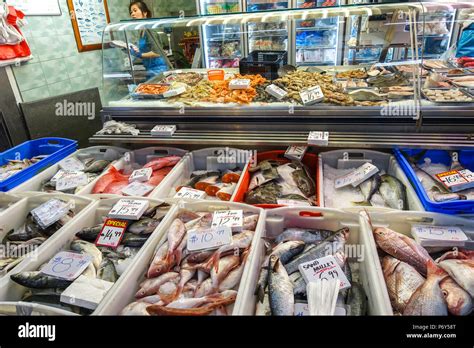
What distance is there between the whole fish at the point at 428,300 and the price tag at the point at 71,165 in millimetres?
2631

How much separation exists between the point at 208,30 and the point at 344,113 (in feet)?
15.5

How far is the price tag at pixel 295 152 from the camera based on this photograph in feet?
8.38

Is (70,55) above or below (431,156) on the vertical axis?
above

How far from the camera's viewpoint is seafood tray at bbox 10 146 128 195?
2476 mm

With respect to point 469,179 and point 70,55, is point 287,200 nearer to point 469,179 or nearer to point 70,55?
point 469,179

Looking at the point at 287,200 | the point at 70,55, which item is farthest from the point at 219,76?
the point at 70,55

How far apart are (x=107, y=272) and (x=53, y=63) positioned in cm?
444

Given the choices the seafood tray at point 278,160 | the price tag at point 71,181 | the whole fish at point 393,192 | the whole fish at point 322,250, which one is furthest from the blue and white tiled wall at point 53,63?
the whole fish at point 393,192

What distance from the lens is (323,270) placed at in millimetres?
1580

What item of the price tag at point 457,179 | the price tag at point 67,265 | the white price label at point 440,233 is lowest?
the price tag at point 67,265

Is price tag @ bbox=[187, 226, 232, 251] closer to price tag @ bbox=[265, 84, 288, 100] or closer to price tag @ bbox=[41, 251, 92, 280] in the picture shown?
price tag @ bbox=[41, 251, 92, 280]

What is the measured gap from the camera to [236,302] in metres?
1.42

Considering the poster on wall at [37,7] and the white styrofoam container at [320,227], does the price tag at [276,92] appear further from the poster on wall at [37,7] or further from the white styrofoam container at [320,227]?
Result: the poster on wall at [37,7]

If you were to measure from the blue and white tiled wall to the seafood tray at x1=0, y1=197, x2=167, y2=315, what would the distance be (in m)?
3.39
